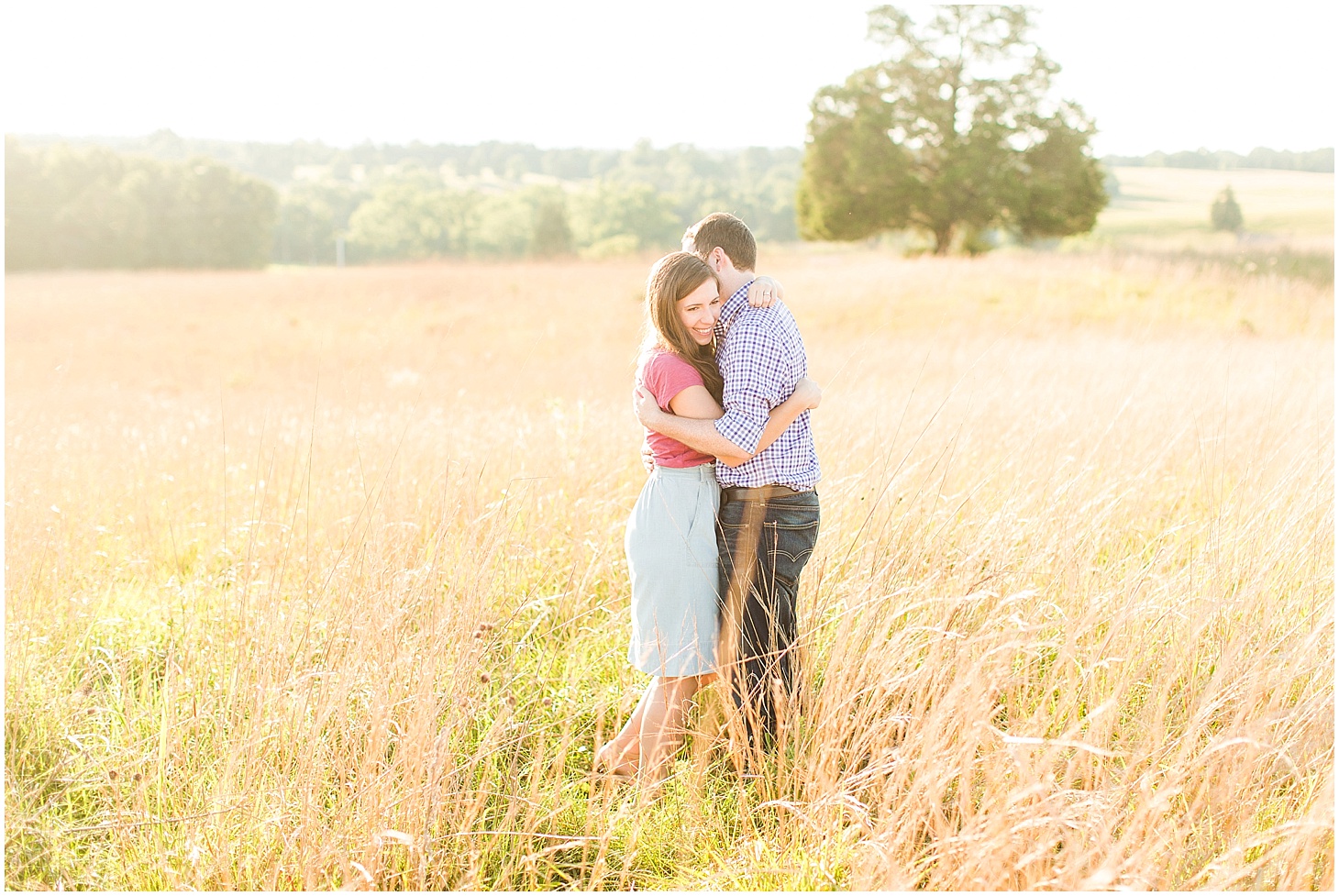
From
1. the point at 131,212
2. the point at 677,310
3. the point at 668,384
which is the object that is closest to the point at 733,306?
the point at 677,310

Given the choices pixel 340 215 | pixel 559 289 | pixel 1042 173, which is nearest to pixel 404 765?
pixel 559 289

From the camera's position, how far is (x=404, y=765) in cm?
223

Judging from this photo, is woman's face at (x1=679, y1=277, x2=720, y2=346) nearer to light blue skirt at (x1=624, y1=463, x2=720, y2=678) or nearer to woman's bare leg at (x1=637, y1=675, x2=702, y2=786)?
light blue skirt at (x1=624, y1=463, x2=720, y2=678)

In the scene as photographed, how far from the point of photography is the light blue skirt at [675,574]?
257 cm

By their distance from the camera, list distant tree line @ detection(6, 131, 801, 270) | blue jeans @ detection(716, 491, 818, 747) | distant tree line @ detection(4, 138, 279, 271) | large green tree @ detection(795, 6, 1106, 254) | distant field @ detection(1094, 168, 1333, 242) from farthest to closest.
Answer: distant tree line @ detection(6, 131, 801, 270) → distant tree line @ detection(4, 138, 279, 271) → distant field @ detection(1094, 168, 1333, 242) → large green tree @ detection(795, 6, 1106, 254) → blue jeans @ detection(716, 491, 818, 747)

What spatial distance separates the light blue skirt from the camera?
2568 millimetres

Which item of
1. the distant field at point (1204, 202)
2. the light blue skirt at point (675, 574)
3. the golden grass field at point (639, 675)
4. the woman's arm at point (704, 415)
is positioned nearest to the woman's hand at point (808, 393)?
the woman's arm at point (704, 415)

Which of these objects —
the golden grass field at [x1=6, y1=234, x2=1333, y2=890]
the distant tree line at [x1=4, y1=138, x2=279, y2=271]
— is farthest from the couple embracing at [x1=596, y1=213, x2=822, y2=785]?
the distant tree line at [x1=4, y1=138, x2=279, y2=271]

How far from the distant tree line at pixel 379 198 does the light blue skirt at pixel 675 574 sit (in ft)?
88.8

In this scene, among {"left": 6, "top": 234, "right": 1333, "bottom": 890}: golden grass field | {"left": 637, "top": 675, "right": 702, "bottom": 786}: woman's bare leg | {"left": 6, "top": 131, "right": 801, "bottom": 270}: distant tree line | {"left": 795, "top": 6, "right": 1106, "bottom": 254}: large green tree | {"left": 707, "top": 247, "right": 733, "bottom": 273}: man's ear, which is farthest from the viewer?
{"left": 6, "top": 131, "right": 801, "bottom": 270}: distant tree line

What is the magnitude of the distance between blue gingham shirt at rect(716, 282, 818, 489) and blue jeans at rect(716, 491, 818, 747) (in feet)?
0.32

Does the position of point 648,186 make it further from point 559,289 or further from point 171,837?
point 171,837

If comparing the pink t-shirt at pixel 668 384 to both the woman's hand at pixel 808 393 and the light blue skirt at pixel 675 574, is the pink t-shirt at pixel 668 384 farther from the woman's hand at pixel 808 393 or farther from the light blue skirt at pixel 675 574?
the woman's hand at pixel 808 393

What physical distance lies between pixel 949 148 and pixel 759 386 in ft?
108
